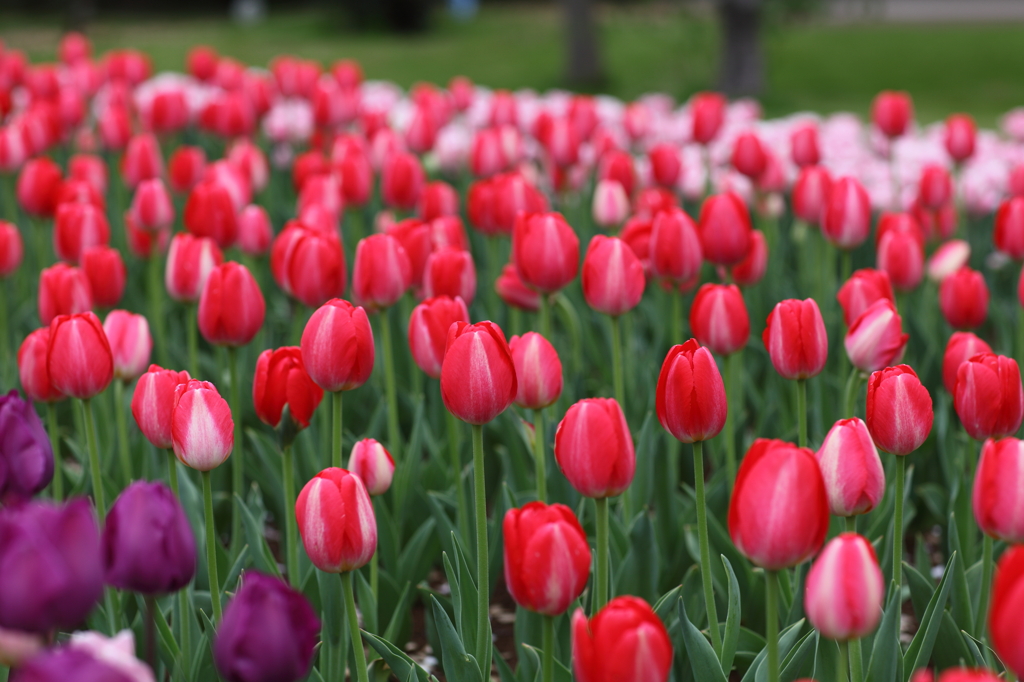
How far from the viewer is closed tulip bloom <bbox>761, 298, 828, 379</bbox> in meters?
2.05

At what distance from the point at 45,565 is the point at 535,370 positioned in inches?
42.7

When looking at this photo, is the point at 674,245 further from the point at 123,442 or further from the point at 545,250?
the point at 123,442

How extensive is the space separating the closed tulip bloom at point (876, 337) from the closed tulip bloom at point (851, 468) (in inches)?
21.8

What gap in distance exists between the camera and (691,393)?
5.56 feet

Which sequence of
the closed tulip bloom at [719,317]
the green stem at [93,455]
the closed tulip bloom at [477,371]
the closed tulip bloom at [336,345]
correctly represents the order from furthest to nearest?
1. the closed tulip bloom at [719,317]
2. the green stem at [93,455]
3. the closed tulip bloom at [336,345]
4. the closed tulip bloom at [477,371]

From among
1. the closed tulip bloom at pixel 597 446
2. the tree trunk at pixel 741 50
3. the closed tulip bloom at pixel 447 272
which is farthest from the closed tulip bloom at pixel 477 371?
the tree trunk at pixel 741 50

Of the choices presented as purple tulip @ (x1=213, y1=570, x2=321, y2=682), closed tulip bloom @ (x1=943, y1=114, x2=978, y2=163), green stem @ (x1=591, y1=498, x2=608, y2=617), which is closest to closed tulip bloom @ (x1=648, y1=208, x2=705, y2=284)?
green stem @ (x1=591, y1=498, x2=608, y2=617)

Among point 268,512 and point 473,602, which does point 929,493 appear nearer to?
point 473,602

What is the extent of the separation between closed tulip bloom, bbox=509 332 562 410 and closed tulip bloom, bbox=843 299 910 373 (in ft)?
2.05

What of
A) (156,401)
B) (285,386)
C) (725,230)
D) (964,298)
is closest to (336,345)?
A: (285,386)

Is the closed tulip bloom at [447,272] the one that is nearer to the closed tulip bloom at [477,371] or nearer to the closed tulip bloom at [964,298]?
the closed tulip bloom at [477,371]

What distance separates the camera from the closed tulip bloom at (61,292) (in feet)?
8.67

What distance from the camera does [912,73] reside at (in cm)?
1602

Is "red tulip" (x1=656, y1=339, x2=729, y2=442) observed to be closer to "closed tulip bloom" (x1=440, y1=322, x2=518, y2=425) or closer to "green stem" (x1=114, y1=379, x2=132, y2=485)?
"closed tulip bloom" (x1=440, y1=322, x2=518, y2=425)
